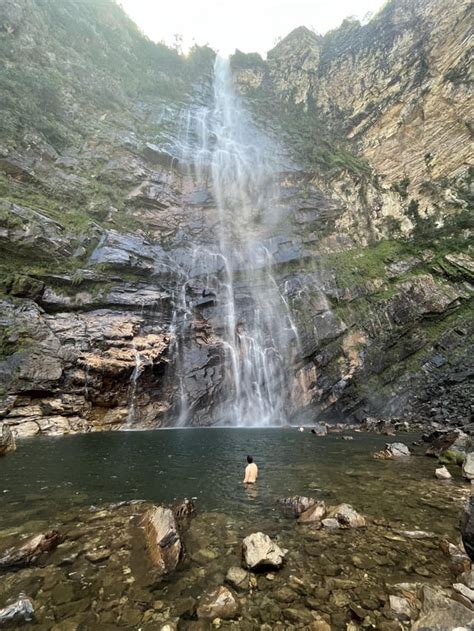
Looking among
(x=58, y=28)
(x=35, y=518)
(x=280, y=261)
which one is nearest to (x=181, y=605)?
(x=35, y=518)

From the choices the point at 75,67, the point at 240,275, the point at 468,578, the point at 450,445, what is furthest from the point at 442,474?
the point at 75,67

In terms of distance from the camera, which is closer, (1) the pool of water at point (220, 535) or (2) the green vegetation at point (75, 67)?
(1) the pool of water at point (220, 535)

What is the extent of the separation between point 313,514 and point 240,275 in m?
25.4

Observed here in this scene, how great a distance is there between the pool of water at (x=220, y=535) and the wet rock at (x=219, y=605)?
100 millimetres

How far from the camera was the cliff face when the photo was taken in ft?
68.3

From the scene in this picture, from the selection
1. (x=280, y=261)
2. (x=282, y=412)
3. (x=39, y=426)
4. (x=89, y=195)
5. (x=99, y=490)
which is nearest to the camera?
(x=99, y=490)

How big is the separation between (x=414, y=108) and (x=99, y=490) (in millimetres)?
44004

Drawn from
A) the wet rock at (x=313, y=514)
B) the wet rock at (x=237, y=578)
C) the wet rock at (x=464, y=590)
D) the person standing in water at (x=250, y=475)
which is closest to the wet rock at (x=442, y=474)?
the wet rock at (x=313, y=514)

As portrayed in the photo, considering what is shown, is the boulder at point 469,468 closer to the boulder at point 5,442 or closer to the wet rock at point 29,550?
the wet rock at point 29,550

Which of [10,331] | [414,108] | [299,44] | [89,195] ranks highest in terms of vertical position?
[299,44]

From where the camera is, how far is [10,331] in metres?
18.5

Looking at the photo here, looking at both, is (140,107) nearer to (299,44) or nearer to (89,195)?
(89,195)

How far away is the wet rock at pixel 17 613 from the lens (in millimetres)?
3240

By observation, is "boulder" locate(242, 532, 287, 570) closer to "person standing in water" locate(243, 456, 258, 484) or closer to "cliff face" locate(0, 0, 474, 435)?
"person standing in water" locate(243, 456, 258, 484)
